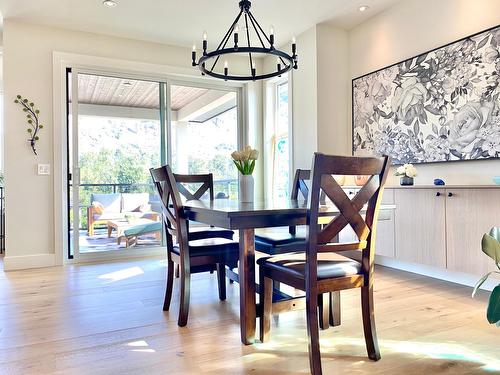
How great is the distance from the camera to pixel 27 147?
402 centimetres

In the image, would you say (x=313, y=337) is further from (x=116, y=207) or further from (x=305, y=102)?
(x=116, y=207)

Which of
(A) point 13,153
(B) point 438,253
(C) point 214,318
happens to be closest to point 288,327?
(C) point 214,318

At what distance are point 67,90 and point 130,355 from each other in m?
3.44

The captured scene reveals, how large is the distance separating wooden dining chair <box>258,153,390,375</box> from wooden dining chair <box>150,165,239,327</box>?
1.61 ft

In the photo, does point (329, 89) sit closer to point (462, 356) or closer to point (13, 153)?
point (462, 356)

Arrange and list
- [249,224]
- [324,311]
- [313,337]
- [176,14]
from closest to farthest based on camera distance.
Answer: [313,337] < [249,224] < [324,311] < [176,14]

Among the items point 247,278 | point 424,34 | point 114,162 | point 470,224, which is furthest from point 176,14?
point 470,224

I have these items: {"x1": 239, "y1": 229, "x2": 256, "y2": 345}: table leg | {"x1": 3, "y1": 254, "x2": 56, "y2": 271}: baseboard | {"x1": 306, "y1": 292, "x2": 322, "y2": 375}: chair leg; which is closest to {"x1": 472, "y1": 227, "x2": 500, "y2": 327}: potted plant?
{"x1": 306, "y1": 292, "x2": 322, "y2": 375}: chair leg

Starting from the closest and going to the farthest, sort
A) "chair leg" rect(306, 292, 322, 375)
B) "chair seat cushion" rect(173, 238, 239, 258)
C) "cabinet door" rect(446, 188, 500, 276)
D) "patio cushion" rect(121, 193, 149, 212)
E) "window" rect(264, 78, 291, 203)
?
1. "chair leg" rect(306, 292, 322, 375)
2. "chair seat cushion" rect(173, 238, 239, 258)
3. "cabinet door" rect(446, 188, 500, 276)
4. "patio cushion" rect(121, 193, 149, 212)
5. "window" rect(264, 78, 291, 203)

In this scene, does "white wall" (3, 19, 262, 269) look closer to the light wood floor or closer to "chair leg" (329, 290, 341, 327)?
the light wood floor

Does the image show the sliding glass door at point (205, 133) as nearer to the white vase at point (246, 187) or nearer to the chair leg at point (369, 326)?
the white vase at point (246, 187)

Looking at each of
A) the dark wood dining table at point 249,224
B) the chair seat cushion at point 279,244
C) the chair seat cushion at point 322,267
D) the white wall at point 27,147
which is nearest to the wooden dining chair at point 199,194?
the chair seat cushion at point 279,244

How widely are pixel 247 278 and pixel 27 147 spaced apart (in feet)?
10.8

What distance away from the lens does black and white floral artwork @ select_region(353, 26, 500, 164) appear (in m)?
2.91
